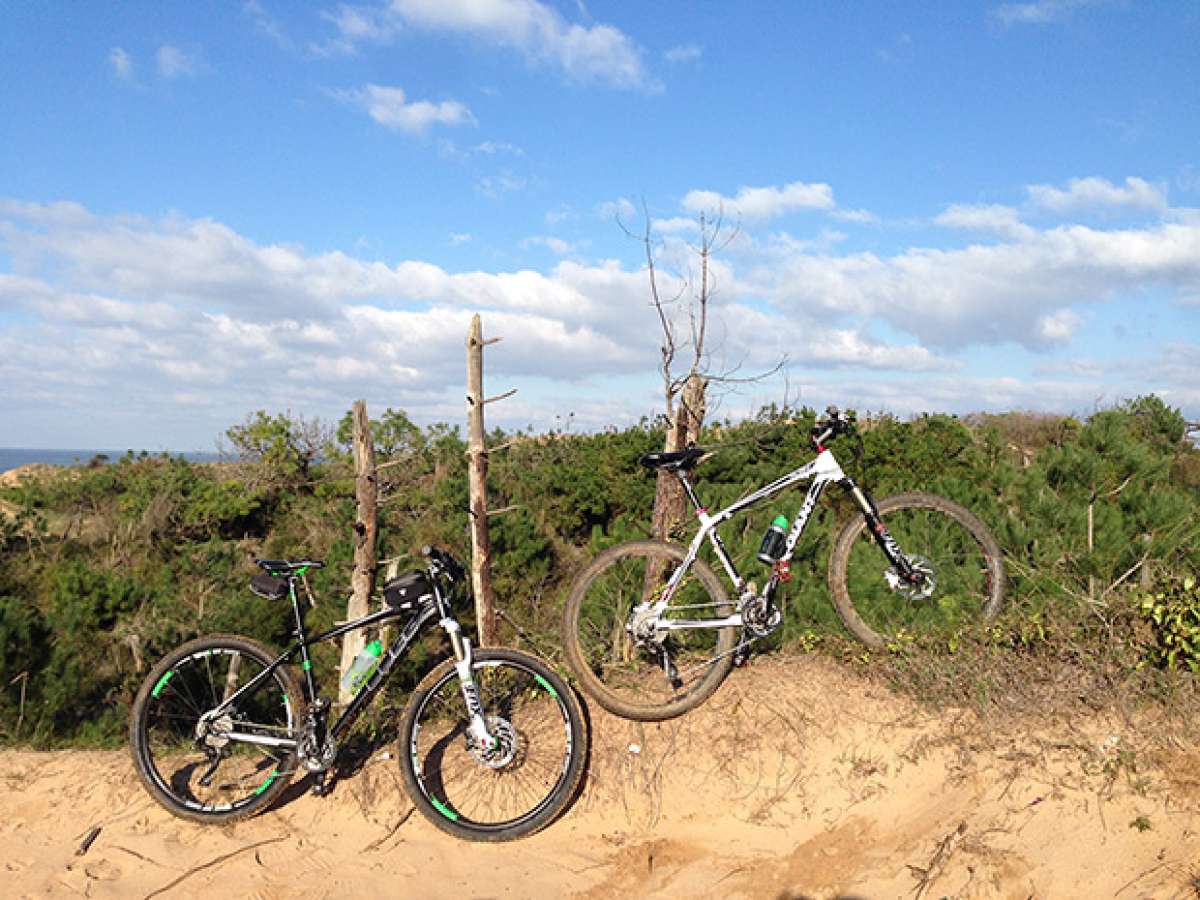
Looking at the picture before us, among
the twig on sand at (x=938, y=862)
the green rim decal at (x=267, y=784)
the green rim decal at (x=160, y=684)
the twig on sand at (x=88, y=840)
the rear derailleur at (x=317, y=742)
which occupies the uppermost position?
the green rim decal at (x=160, y=684)

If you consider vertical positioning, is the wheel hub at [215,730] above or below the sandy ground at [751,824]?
above

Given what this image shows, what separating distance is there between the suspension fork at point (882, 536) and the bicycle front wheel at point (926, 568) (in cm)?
5

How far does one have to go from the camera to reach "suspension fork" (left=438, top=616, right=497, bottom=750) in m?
4.39

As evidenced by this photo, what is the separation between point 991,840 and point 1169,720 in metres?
1.20

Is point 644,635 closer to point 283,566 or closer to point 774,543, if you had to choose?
point 774,543

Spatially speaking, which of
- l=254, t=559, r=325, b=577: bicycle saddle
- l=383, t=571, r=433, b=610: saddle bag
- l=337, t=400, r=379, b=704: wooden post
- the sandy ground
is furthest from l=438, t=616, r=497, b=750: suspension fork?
l=337, t=400, r=379, b=704: wooden post

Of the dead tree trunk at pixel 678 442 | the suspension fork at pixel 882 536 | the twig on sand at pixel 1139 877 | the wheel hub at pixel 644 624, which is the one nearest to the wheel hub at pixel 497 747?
the wheel hub at pixel 644 624

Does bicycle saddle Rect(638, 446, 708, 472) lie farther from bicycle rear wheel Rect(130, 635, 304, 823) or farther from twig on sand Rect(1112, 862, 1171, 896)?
twig on sand Rect(1112, 862, 1171, 896)

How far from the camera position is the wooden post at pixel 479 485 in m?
6.23

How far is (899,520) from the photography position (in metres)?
5.26

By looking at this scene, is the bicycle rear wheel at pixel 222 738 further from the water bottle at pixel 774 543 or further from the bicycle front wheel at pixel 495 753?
the water bottle at pixel 774 543

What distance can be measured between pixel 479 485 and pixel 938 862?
11.9 feet

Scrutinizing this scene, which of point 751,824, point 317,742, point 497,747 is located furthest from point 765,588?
point 317,742

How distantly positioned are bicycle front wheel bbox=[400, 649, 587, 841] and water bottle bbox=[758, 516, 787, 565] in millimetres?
1339
